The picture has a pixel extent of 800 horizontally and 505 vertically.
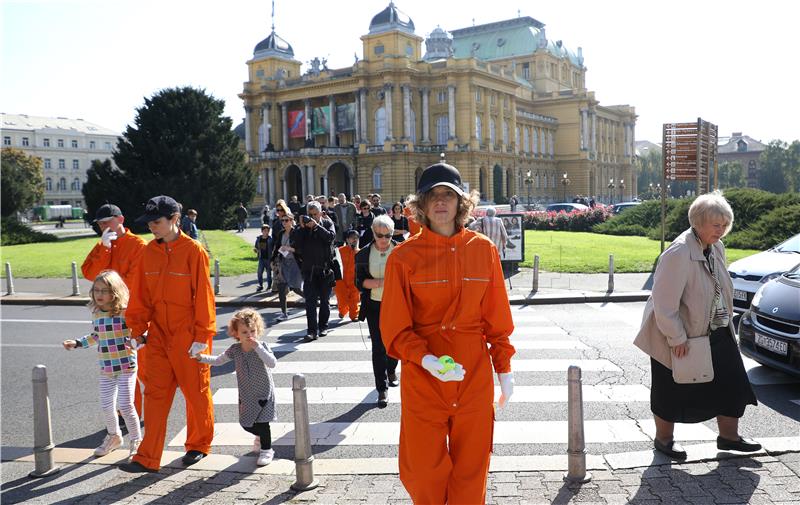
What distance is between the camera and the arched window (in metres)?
72.5

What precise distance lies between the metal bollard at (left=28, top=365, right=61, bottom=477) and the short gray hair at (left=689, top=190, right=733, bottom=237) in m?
5.42

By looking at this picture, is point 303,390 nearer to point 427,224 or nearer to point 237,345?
point 237,345

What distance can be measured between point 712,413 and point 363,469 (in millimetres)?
2845

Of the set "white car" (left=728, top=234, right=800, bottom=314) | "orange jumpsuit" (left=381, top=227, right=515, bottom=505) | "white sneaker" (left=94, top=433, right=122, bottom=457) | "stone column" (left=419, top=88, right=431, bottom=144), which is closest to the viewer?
"orange jumpsuit" (left=381, top=227, right=515, bottom=505)

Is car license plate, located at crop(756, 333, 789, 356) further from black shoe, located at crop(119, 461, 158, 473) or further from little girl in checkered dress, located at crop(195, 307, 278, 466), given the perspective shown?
black shoe, located at crop(119, 461, 158, 473)

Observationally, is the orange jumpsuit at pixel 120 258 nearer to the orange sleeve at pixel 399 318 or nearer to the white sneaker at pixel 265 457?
the white sneaker at pixel 265 457

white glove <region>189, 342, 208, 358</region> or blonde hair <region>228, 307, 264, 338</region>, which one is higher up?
blonde hair <region>228, 307, 264, 338</region>

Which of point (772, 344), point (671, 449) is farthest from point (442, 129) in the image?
point (671, 449)

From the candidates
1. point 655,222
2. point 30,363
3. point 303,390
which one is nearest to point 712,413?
point 303,390

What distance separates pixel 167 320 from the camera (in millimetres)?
5461

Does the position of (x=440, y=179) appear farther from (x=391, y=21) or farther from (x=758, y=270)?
(x=391, y=21)

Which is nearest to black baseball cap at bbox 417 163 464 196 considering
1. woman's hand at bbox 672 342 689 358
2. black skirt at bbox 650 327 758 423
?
woman's hand at bbox 672 342 689 358

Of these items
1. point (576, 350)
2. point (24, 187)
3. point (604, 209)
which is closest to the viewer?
point (576, 350)

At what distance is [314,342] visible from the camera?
10555 mm
